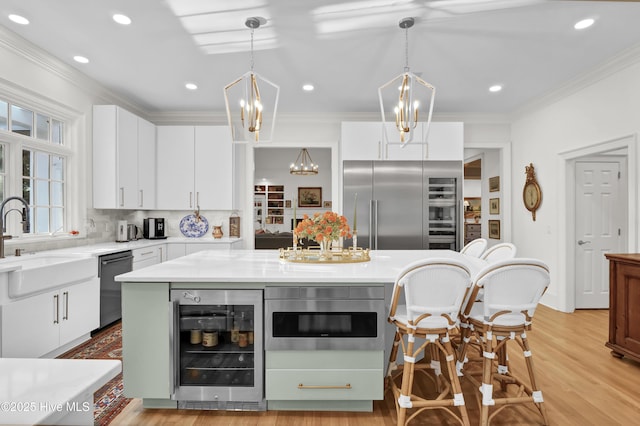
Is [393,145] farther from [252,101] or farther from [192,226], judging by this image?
[192,226]

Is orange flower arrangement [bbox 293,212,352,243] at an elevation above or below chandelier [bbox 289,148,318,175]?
below

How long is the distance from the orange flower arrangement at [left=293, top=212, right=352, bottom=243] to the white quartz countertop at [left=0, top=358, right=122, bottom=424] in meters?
1.92

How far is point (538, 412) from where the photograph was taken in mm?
2203

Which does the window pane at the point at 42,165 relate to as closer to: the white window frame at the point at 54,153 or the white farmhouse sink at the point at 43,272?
the white window frame at the point at 54,153

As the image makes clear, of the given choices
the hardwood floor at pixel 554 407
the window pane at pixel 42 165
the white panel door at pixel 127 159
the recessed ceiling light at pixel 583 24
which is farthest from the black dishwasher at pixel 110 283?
the recessed ceiling light at pixel 583 24

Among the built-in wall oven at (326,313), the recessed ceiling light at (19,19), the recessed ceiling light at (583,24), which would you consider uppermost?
the recessed ceiling light at (19,19)

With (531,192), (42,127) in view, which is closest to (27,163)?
(42,127)

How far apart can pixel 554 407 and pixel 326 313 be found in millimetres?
1581

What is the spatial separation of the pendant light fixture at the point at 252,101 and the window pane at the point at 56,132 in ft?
6.07

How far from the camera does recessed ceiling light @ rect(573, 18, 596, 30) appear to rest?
2906 millimetres

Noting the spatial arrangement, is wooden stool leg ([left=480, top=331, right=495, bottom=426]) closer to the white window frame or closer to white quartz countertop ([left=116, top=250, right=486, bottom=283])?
white quartz countertop ([left=116, top=250, right=486, bottom=283])

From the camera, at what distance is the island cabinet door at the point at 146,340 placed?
2148 millimetres

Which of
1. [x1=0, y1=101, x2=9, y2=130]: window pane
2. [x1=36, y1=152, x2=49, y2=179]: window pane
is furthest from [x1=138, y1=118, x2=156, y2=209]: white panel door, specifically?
[x1=0, y1=101, x2=9, y2=130]: window pane

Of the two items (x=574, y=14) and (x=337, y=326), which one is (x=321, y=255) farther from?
(x=574, y=14)
